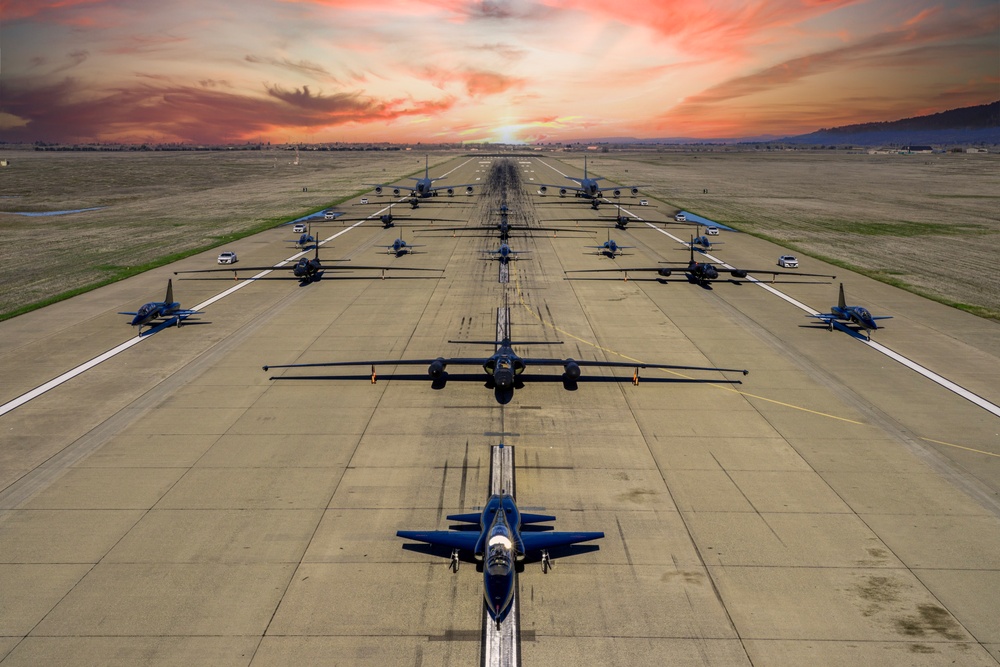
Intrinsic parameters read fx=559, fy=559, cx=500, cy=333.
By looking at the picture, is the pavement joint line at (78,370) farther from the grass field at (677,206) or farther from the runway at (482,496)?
the grass field at (677,206)

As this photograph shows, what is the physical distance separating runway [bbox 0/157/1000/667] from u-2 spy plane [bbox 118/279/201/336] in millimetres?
1220

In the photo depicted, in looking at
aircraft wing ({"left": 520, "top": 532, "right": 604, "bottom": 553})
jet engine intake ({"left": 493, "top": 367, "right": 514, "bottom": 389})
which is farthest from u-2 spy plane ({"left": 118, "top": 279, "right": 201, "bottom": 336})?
aircraft wing ({"left": 520, "top": 532, "right": 604, "bottom": 553})

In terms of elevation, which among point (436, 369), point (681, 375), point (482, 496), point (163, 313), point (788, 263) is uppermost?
point (788, 263)

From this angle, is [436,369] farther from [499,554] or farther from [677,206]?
[677,206]

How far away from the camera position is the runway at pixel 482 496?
57.0ft

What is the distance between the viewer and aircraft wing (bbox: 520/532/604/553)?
64.6ft

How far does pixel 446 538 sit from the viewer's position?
65.8 feet

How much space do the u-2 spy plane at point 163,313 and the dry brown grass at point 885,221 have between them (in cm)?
7044

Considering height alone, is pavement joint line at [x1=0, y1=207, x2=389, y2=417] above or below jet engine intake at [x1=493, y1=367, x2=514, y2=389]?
below

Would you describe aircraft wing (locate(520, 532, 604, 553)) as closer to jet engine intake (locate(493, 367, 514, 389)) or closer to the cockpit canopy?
the cockpit canopy

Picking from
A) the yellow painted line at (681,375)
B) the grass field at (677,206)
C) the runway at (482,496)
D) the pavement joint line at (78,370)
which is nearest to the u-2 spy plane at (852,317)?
the runway at (482,496)

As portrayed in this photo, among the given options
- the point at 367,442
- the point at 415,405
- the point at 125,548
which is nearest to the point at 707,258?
the point at 415,405

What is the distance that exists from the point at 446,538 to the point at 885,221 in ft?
375

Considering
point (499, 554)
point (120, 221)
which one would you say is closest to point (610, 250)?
point (499, 554)
